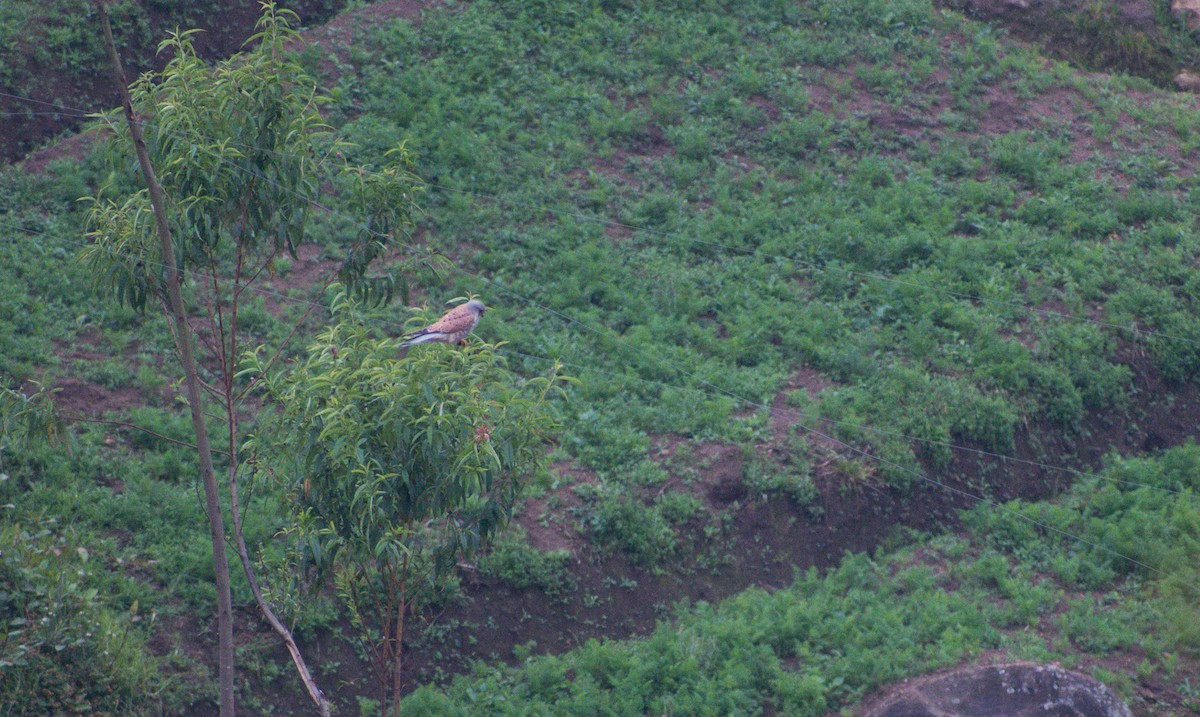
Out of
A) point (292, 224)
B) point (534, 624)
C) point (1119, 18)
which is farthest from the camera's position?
point (1119, 18)

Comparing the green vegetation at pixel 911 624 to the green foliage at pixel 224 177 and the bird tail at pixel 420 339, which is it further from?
the green foliage at pixel 224 177

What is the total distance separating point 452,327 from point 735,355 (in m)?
4.92

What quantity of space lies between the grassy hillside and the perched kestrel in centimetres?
160

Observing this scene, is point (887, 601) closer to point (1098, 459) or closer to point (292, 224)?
point (1098, 459)

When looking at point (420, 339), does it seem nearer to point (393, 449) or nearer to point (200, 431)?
point (393, 449)

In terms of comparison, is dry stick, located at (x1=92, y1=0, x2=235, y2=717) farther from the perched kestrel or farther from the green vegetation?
the green vegetation

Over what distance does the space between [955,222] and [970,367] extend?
2.68m

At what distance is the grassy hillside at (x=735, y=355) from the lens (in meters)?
8.44

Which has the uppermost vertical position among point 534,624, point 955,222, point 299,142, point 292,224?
point 299,142

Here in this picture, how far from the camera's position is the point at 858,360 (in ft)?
37.8

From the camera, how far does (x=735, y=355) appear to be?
11.6 m

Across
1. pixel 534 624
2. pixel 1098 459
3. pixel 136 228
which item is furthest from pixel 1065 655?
pixel 136 228

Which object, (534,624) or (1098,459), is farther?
(1098,459)

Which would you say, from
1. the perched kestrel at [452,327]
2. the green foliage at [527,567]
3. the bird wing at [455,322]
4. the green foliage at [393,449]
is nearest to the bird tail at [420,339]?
the perched kestrel at [452,327]
